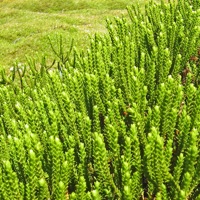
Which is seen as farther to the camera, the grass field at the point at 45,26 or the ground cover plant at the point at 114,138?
the grass field at the point at 45,26

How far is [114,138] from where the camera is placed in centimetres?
265

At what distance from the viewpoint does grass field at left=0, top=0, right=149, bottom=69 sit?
19125 millimetres

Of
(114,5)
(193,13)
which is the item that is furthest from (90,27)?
(193,13)

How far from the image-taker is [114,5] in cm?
3584

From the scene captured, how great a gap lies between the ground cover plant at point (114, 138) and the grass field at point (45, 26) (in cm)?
456

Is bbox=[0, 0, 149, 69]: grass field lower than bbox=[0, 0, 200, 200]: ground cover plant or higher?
lower

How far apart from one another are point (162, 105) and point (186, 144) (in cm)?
42

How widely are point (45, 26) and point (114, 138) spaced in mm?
23123

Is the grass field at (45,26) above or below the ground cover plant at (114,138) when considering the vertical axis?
below

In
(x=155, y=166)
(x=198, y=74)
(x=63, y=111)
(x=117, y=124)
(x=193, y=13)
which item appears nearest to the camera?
(x=155, y=166)

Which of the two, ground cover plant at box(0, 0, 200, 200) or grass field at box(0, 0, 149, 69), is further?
grass field at box(0, 0, 149, 69)

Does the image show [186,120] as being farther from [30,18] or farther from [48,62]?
[30,18]

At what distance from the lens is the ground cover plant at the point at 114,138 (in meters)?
2.50

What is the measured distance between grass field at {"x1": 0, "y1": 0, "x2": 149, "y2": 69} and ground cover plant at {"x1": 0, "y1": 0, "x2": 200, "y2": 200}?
15.0 ft
